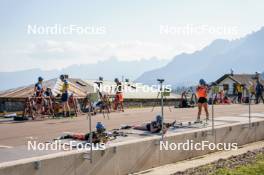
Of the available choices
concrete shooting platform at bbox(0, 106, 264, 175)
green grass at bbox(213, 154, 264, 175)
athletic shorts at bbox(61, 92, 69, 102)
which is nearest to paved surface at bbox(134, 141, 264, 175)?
concrete shooting platform at bbox(0, 106, 264, 175)

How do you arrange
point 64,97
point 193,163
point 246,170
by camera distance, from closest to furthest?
1. point 246,170
2. point 193,163
3. point 64,97

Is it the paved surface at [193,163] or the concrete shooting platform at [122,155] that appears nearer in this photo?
the concrete shooting platform at [122,155]

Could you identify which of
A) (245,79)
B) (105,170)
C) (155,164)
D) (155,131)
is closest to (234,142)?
(155,131)

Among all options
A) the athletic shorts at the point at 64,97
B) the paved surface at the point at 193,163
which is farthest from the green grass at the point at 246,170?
the athletic shorts at the point at 64,97

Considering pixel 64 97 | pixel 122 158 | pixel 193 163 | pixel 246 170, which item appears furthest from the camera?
pixel 64 97

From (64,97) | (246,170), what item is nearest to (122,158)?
(246,170)

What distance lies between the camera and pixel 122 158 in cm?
1235

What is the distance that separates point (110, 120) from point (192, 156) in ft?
18.3

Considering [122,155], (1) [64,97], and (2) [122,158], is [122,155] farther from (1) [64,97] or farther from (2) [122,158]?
(1) [64,97]

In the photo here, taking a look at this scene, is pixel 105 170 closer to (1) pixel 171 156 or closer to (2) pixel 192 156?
(1) pixel 171 156

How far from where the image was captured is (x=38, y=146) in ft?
→ 40.3

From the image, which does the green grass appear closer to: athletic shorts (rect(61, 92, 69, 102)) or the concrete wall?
the concrete wall

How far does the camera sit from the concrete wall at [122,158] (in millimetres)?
9992

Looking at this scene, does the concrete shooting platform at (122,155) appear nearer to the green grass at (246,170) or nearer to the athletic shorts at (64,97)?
the green grass at (246,170)
